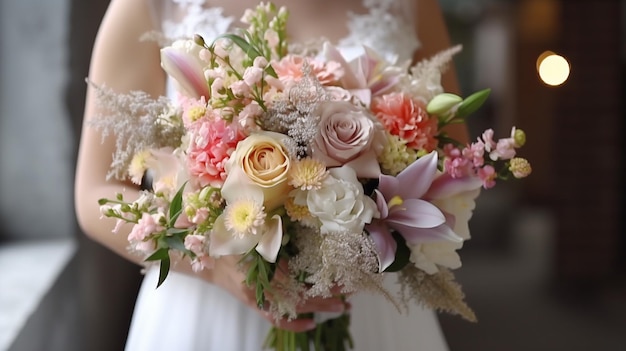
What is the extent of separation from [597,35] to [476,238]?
2158 millimetres

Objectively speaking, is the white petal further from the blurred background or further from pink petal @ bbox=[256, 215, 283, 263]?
the blurred background

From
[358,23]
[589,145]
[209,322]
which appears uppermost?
[589,145]

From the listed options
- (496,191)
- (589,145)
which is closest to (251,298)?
(589,145)

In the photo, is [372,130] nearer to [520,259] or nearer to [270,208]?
[270,208]

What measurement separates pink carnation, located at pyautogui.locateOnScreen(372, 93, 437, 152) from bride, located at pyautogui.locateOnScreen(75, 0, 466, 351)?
27 cm

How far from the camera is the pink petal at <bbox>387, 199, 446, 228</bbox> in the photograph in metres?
0.92

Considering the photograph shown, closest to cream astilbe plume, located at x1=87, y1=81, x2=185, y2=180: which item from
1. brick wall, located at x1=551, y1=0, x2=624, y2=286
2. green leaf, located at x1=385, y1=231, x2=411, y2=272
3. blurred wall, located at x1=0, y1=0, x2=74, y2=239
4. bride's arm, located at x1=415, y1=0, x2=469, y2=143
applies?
green leaf, located at x1=385, y1=231, x2=411, y2=272

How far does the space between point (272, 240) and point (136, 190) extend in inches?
13.5

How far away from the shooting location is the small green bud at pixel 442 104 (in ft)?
3.31

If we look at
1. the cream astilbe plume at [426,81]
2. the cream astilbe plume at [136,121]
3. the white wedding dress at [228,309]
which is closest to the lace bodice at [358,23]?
the white wedding dress at [228,309]

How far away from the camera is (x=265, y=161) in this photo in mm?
879

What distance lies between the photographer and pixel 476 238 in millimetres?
6184

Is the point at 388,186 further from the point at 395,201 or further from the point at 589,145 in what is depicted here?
the point at 589,145

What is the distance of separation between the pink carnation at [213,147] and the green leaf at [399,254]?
0.24 meters
